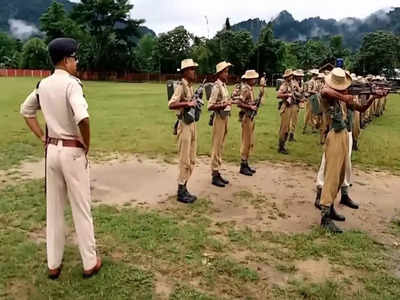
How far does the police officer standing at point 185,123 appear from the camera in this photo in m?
6.31

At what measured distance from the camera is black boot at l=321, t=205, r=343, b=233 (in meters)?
5.35

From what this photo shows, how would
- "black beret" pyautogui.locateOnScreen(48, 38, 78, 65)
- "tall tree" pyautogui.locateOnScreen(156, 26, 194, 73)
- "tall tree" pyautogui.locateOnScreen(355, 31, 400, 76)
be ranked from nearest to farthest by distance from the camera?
"black beret" pyautogui.locateOnScreen(48, 38, 78, 65) → "tall tree" pyautogui.locateOnScreen(355, 31, 400, 76) → "tall tree" pyautogui.locateOnScreen(156, 26, 194, 73)

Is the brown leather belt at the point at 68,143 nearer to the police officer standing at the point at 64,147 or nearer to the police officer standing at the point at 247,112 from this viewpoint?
the police officer standing at the point at 64,147

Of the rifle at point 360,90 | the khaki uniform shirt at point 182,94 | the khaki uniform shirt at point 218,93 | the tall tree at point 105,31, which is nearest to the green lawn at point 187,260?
the khaki uniform shirt at point 182,94

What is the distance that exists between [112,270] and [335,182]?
2968 mm

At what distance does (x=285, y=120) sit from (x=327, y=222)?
17.1ft

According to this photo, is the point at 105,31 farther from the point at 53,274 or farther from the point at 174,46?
the point at 53,274

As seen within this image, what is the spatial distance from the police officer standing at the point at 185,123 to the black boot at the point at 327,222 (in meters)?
1.97

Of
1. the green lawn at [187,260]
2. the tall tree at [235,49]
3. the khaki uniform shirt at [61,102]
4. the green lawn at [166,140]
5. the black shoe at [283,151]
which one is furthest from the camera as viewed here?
the tall tree at [235,49]

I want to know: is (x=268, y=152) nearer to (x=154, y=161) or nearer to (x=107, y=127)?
(x=154, y=161)

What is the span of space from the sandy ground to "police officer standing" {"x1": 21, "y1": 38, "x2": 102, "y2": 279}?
2.23 metres

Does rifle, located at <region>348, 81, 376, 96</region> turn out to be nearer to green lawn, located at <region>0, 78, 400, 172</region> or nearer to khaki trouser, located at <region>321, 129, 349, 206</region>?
khaki trouser, located at <region>321, 129, 349, 206</region>

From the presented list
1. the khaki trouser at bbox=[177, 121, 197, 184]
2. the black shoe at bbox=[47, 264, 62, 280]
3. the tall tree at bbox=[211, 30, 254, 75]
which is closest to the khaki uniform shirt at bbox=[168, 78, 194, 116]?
the khaki trouser at bbox=[177, 121, 197, 184]

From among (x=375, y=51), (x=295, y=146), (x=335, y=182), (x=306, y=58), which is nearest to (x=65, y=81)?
(x=335, y=182)
